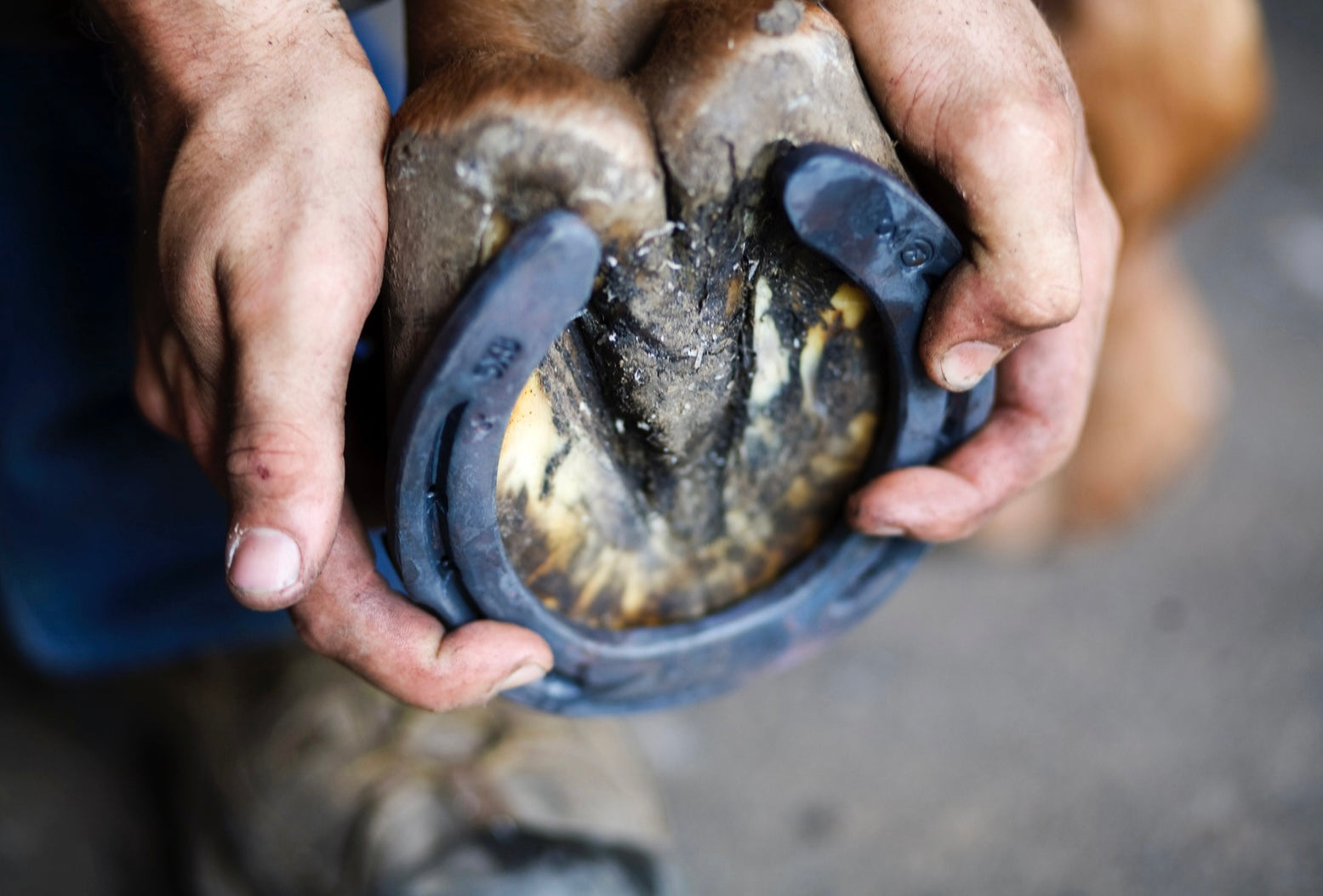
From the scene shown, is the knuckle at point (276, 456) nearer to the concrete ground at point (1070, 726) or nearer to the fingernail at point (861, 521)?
the fingernail at point (861, 521)

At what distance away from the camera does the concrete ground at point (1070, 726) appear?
4.49ft

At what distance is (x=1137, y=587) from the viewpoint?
5.33 ft

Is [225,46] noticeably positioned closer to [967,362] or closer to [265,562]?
[265,562]

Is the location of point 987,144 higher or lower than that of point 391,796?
higher

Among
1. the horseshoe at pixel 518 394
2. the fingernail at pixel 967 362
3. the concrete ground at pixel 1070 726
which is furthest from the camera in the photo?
the concrete ground at pixel 1070 726

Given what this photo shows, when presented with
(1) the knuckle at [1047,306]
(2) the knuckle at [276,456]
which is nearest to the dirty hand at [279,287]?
(2) the knuckle at [276,456]

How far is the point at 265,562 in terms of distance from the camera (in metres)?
0.56

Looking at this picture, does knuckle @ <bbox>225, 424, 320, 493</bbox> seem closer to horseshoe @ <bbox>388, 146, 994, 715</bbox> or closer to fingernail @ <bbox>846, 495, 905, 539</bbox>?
horseshoe @ <bbox>388, 146, 994, 715</bbox>

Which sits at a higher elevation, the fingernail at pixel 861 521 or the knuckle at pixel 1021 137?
the knuckle at pixel 1021 137

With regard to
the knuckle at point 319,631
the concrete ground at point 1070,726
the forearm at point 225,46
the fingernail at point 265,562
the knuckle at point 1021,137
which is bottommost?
the concrete ground at point 1070,726

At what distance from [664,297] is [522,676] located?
0.23 meters

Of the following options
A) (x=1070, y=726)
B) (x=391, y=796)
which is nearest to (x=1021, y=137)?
(x=391, y=796)

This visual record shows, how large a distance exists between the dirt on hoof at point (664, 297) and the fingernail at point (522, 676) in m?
0.06

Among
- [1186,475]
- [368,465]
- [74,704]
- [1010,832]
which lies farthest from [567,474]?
[1186,475]
